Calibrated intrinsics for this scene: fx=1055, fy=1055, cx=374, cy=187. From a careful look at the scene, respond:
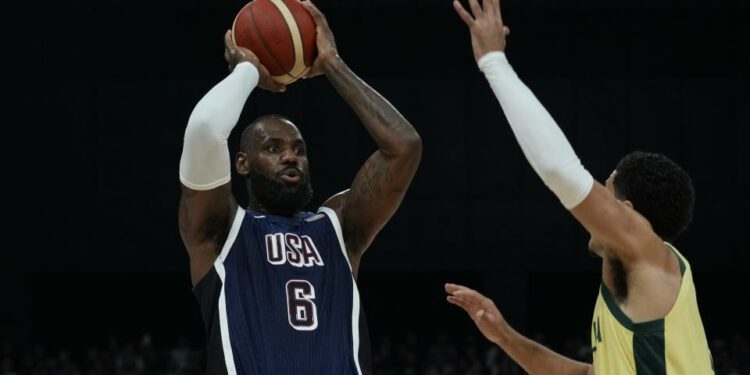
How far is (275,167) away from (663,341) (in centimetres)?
168

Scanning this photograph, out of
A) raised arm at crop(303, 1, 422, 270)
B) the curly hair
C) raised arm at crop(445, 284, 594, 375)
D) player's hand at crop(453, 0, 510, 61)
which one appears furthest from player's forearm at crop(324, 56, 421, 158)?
the curly hair

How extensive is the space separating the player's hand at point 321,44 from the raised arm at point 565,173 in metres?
1.18

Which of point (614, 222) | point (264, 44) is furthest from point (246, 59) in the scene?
point (614, 222)

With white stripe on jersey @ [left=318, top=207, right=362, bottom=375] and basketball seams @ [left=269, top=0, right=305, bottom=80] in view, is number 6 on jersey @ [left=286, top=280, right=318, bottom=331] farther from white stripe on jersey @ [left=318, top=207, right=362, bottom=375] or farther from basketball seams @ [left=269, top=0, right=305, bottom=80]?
basketball seams @ [left=269, top=0, right=305, bottom=80]

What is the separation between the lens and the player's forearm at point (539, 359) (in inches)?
159

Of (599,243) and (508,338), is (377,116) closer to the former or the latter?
(508,338)

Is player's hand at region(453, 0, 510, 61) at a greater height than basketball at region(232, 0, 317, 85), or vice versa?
basketball at region(232, 0, 317, 85)

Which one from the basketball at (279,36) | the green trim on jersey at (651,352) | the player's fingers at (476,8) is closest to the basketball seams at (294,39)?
the basketball at (279,36)

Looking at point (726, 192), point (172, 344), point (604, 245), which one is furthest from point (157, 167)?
point (604, 245)

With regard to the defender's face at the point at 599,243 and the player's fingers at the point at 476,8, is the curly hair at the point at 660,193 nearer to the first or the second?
the defender's face at the point at 599,243

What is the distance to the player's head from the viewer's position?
412 centimetres

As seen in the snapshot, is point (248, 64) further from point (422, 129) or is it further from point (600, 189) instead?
point (422, 129)

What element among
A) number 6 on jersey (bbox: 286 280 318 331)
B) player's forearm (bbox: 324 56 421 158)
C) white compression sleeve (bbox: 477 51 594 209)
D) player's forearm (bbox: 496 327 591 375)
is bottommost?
player's forearm (bbox: 496 327 591 375)

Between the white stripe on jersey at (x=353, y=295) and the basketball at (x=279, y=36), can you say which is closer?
the white stripe on jersey at (x=353, y=295)
